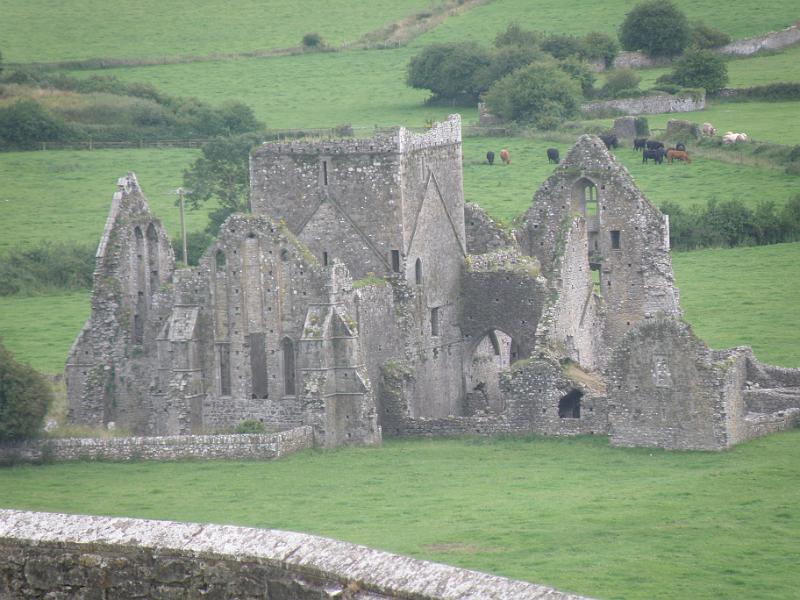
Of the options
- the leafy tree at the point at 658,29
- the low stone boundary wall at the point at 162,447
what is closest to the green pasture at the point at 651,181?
the leafy tree at the point at 658,29

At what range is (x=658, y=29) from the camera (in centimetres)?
9606

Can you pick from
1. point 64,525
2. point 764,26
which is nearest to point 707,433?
point 64,525

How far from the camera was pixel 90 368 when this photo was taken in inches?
1774

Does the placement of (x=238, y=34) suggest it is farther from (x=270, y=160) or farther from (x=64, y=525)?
(x=64, y=525)

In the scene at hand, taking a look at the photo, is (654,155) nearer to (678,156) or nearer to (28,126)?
(678,156)

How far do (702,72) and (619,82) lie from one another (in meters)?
3.64

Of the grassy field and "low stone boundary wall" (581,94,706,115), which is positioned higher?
"low stone boundary wall" (581,94,706,115)

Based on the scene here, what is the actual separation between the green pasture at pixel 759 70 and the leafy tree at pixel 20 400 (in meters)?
50.6

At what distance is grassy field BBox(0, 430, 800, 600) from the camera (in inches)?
1106

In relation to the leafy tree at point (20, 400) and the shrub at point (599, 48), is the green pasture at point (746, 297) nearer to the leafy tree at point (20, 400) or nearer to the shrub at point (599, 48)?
the leafy tree at point (20, 400)

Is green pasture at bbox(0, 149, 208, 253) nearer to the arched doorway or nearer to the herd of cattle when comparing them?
the herd of cattle

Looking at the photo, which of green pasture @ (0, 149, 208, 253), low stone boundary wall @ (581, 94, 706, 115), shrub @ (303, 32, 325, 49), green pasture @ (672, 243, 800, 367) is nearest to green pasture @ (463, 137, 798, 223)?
green pasture @ (672, 243, 800, 367)

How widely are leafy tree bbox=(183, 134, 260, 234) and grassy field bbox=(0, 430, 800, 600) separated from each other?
92.7 feet

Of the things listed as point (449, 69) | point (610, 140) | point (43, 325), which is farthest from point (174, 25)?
point (43, 325)
